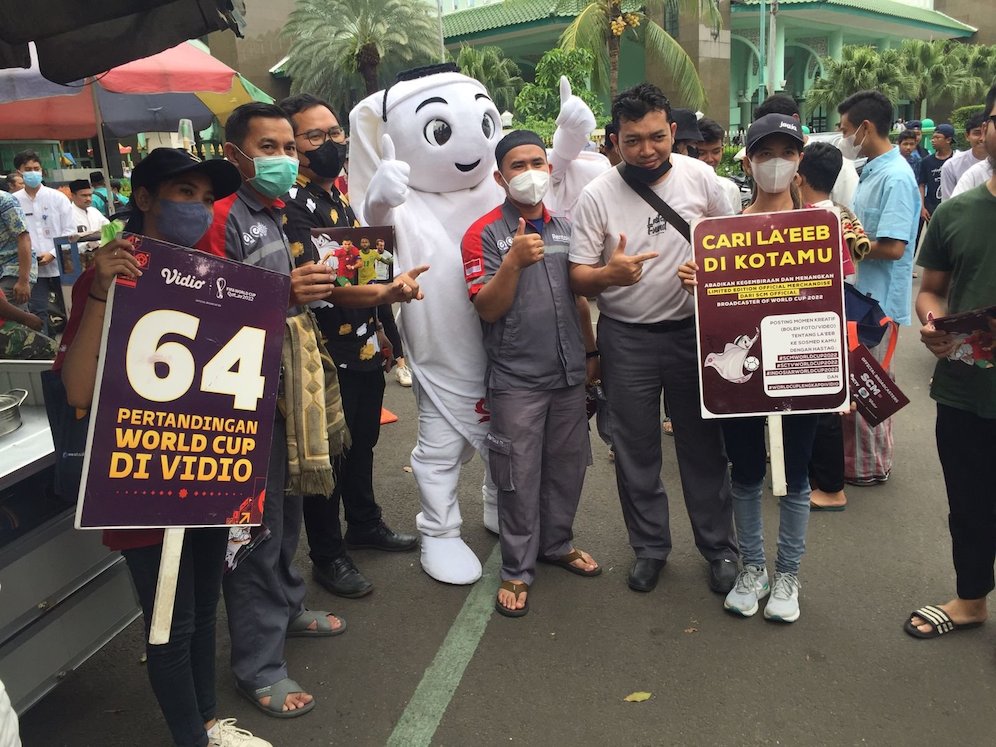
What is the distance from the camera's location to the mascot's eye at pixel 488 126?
11.3 feet

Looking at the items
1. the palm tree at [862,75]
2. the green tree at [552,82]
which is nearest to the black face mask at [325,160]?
the green tree at [552,82]

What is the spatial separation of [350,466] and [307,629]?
2.64 feet

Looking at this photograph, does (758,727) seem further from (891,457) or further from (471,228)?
(891,457)

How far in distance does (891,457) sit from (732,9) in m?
35.1

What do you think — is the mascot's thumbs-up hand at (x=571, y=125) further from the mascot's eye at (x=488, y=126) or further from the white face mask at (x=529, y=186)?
the white face mask at (x=529, y=186)

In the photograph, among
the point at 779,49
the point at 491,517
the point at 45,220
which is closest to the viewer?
the point at 491,517

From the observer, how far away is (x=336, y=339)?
127 inches

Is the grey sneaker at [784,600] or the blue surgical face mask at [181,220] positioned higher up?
the blue surgical face mask at [181,220]

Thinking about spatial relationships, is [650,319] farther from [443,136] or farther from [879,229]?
[879,229]

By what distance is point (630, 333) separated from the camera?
10.4ft

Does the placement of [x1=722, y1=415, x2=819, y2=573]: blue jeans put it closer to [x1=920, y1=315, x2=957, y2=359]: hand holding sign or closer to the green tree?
[x1=920, y1=315, x2=957, y2=359]: hand holding sign

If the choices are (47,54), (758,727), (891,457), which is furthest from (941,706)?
(47,54)

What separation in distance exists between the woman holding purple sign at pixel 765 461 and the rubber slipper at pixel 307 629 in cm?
159

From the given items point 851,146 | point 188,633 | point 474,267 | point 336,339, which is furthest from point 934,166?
point 188,633
